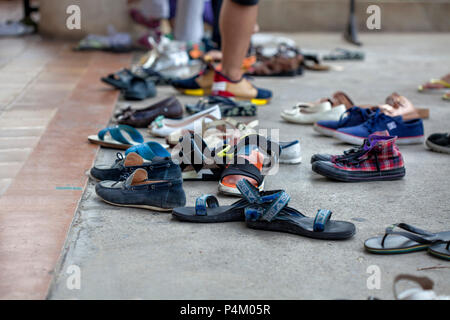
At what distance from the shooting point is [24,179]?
8.04ft

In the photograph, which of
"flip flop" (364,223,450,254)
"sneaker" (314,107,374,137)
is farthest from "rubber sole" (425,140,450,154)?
"flip flop" (364,223,450,254)

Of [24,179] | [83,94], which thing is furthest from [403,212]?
[83,94]

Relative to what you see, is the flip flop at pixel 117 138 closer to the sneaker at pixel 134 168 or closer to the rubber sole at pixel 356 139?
the sneaker at pixel 134 168

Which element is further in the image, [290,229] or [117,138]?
[117,138]

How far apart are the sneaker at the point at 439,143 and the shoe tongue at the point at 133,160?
1418 mm

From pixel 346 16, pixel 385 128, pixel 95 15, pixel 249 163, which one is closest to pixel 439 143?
pixel 385 128

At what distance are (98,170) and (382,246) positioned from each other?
1119 mm

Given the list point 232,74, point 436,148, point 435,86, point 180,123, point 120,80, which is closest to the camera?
point 436,148

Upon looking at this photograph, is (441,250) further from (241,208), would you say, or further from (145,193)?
(145,193)

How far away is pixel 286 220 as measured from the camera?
199 cm

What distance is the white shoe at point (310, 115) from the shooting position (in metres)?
3.36

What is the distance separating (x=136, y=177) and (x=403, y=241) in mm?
906

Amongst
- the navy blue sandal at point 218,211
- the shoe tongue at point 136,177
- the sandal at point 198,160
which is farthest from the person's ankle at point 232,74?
the navy blue sandal at point 218,211

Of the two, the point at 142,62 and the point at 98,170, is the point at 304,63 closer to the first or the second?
the point at 142,62
